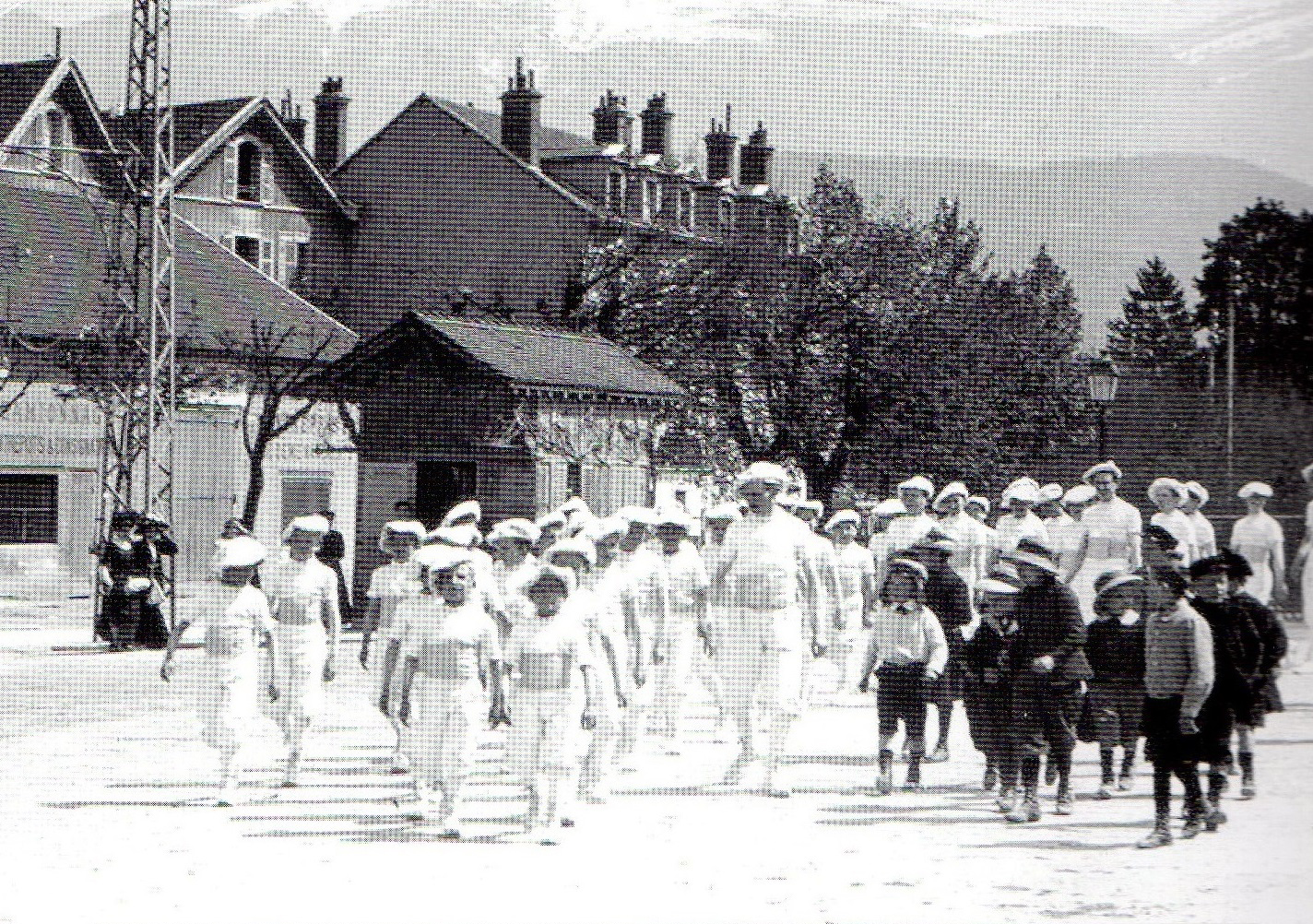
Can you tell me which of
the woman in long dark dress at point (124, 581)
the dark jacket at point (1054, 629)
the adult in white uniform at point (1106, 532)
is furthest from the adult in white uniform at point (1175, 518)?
the woman in long dark dress at point (124, 581)

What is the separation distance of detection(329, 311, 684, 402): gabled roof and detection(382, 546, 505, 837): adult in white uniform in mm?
15337

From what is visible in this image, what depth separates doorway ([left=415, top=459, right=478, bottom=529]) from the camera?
2747 centimetres

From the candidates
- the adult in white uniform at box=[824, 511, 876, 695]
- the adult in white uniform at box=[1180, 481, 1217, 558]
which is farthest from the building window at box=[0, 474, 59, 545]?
the adult in white uniform at box=[1180, 481, 1217, 558]

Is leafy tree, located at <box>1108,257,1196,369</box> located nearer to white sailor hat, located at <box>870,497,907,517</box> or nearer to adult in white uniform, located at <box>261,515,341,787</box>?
white sailor hat, located at <box>870,497,907,517</box>

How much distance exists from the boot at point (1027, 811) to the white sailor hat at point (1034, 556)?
1231 mm

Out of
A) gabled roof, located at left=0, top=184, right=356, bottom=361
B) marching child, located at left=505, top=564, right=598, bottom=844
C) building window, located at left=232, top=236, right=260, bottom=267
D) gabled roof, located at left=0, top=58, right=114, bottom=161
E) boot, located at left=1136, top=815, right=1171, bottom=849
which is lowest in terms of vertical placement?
boot, located at left=1136, top=815, right=1171, bottom=849

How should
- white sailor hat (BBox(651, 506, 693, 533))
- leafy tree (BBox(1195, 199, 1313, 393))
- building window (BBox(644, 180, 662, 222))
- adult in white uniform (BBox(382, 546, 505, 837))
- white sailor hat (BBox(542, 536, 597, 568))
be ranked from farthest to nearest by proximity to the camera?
building window (BBox(644, 180, 662, 222)) → leafy tree (BBox(1195, 199, 1313, 393)) → white sailor hat (BBox(651, 506, 693, 533)) → white sailor hat (BBox(542, 536, 597, 568)) → adult in white uniform (BBox(382, 546, 505, 837))

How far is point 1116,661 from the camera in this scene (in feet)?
40.5

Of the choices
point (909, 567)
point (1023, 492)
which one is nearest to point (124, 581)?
point (1023, 492)

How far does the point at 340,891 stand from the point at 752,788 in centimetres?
433

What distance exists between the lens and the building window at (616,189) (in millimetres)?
57594

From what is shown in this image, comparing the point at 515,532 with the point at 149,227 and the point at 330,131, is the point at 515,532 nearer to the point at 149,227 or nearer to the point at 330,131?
the point at 149,227

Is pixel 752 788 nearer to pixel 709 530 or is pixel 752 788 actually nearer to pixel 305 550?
pixel 305 550

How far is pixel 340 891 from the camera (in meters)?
9.13
